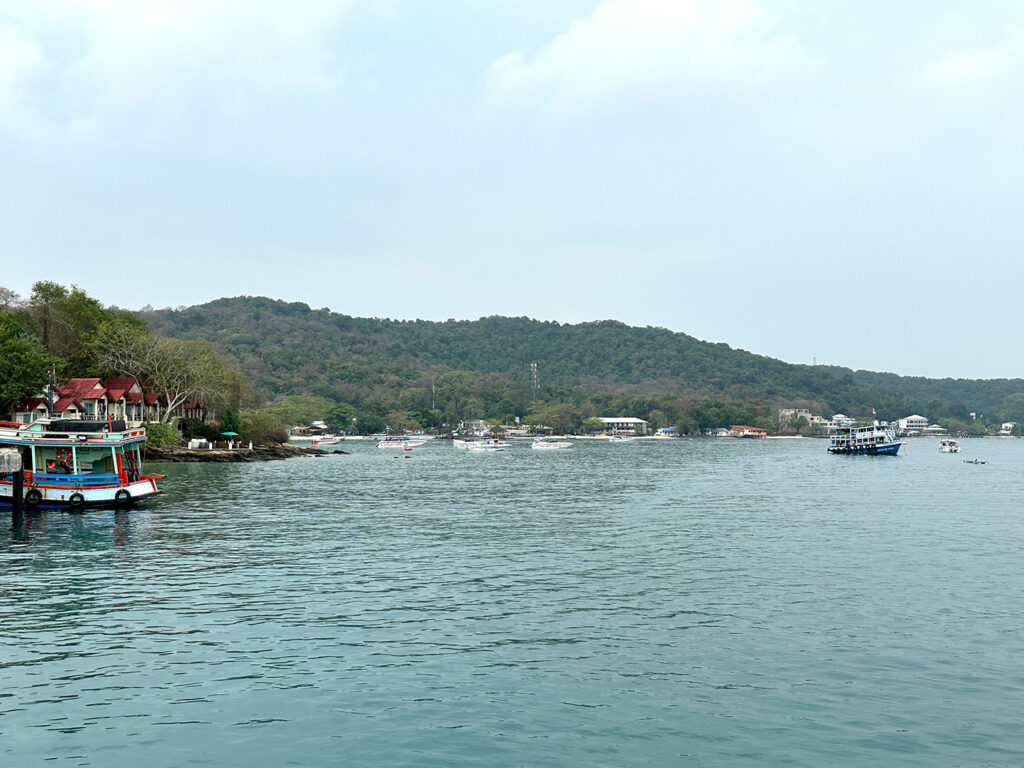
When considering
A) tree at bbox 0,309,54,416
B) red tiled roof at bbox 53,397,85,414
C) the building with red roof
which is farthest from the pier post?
red tiled roof at bbox 53,397,85,414

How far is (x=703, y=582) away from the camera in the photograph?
31594 millimetres

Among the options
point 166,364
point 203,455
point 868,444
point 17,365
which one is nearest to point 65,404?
point 17,365

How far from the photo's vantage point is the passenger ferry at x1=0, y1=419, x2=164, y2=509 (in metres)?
50.6

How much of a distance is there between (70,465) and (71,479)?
3.58 feet

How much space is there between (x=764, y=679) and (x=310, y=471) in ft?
278

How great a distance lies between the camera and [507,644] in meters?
22.8

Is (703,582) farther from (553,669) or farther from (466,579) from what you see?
(553,669)

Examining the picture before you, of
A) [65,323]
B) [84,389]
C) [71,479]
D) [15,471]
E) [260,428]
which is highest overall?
[65,323]

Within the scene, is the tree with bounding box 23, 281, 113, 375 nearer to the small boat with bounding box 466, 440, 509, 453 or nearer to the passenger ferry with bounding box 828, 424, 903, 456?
the small boat with bounding box 466, 440, 509, 453

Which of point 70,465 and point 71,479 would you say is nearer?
point 71,479

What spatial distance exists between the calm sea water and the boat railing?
9.93 ft

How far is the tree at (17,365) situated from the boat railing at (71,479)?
4197 centimetres

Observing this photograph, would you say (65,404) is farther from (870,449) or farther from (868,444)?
(870,449)

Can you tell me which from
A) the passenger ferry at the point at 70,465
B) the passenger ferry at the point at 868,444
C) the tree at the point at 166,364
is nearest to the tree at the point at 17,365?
the tree at the point at 166,364
